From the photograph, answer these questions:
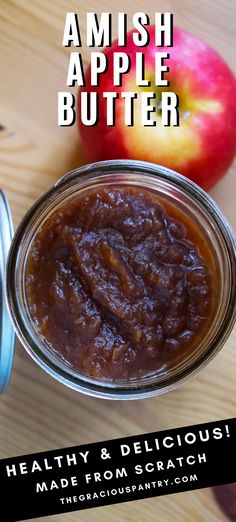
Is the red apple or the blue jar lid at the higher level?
the red apple

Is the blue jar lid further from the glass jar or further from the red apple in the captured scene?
the red apple

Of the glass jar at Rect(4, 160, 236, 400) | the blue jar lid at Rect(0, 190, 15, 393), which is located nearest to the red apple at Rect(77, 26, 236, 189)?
the glass jar at Rect(4, 160, 236, 400)

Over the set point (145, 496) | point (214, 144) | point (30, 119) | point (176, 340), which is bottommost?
point (145, 496)

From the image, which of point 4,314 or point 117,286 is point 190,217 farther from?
point 4,314

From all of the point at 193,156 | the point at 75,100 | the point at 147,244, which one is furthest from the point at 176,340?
the point at 75,100

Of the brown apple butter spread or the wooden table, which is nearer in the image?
the brown apple butter spread

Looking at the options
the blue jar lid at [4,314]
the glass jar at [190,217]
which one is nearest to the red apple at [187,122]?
the glass jar at [190,217]

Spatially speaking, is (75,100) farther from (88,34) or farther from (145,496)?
(145,496)
